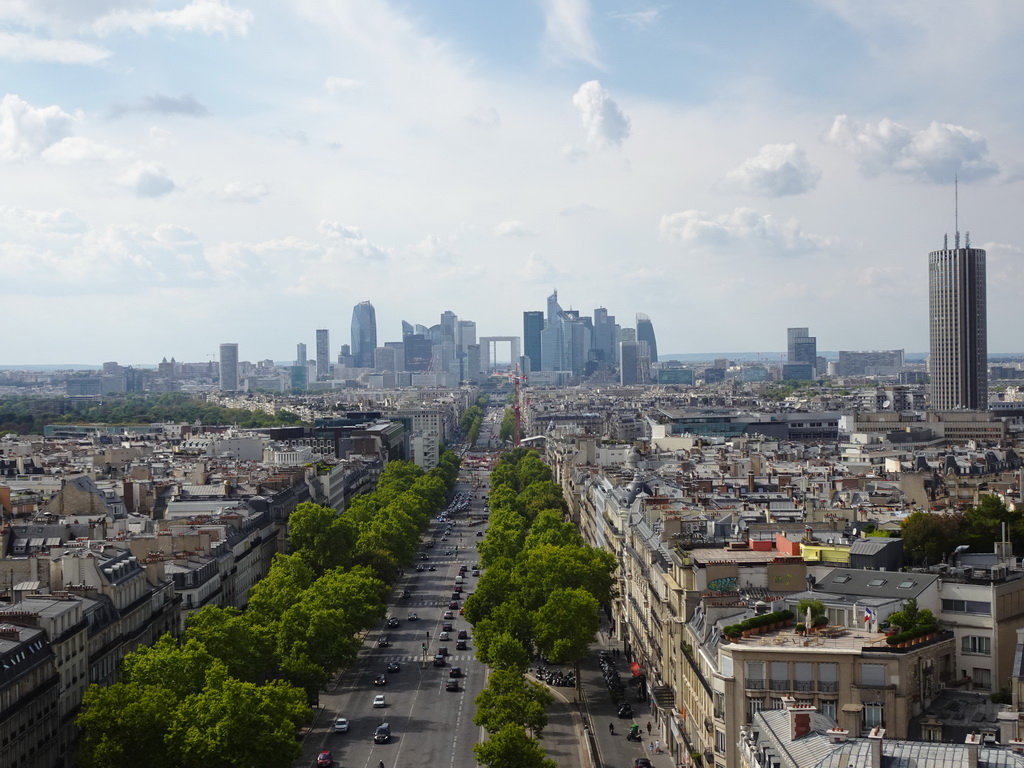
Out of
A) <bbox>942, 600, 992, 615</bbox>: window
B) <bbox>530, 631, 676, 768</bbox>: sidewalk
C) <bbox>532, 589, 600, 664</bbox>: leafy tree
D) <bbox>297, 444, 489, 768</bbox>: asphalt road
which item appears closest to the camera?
<bbox>942, 600, 992, 615</bbox>: window

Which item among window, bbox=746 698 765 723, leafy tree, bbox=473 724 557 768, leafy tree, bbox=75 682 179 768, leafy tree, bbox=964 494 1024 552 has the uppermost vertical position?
leafy tree, bbox=964 494 1024 552

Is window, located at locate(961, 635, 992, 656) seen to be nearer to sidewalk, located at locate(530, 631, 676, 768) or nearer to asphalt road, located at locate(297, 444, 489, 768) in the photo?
sidewalk, located at locate(530, 631, 676, 768)

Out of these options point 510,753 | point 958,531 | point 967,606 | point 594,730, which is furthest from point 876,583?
point 594,730

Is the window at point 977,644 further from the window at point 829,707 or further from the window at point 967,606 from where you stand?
the window at point 829,707

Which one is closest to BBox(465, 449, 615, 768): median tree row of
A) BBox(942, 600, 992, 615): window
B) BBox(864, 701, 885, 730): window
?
BBox(864, 701, 885, 730): window

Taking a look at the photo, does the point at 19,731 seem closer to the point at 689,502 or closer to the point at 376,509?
the point at 689,502

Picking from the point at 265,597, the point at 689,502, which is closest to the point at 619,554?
the point at 689,502

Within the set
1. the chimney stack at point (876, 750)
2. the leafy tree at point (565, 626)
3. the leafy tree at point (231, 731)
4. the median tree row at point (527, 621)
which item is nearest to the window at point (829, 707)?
the chimney stack at point (876, 750)

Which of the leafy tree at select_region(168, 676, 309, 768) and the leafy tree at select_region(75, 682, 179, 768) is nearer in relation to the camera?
the leafy tree at select_region(168, 676, 309, 768)
